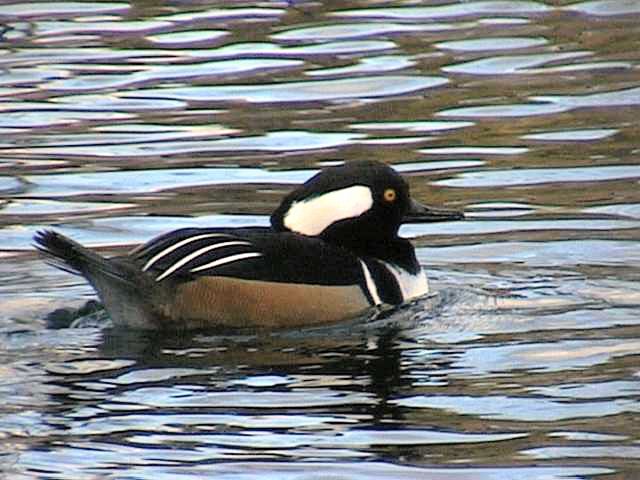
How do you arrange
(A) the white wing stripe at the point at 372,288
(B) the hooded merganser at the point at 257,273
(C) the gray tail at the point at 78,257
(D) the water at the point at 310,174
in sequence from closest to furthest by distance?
(D) the water at the point at 310,174, (C) the gray tail at the point at 78,257, (B) the hooded merganser at the point at 257,273, (A) the white wing stripe at the point at 372,288

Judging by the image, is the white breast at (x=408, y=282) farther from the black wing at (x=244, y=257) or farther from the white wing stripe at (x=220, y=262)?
the white wing stripe at (x=220, y=262)

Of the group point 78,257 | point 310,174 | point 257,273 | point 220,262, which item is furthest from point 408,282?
point 310,174

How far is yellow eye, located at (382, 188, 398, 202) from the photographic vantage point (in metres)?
10.2

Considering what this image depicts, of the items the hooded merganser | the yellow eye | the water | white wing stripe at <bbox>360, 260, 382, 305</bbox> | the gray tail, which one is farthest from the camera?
the yellow eye

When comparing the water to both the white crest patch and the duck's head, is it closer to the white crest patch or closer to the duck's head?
the duck's head

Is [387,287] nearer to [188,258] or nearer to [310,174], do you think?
[188,258]

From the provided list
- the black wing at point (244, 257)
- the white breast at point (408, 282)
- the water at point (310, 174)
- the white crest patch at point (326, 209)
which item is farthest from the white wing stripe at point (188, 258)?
the white breast at point (408, 282)

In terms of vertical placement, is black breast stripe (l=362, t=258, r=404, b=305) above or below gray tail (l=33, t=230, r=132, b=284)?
below

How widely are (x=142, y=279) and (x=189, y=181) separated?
129 inches

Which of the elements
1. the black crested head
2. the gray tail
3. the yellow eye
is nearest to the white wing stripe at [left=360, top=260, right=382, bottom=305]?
the black crested head

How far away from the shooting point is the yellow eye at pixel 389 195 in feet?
33.6

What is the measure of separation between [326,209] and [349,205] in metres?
0.11

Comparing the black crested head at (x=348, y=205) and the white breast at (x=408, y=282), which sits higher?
the black crested head at (x=348, y=205)

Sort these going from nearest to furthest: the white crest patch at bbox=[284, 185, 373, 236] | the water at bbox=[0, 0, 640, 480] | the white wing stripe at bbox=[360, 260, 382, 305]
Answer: the water at bbox=[0, 0, 640, 480] < the white wing stripe at bbox=[360, 260, 382, 305] < the white crest patch at bbox=[284, 185, 373, 236]
